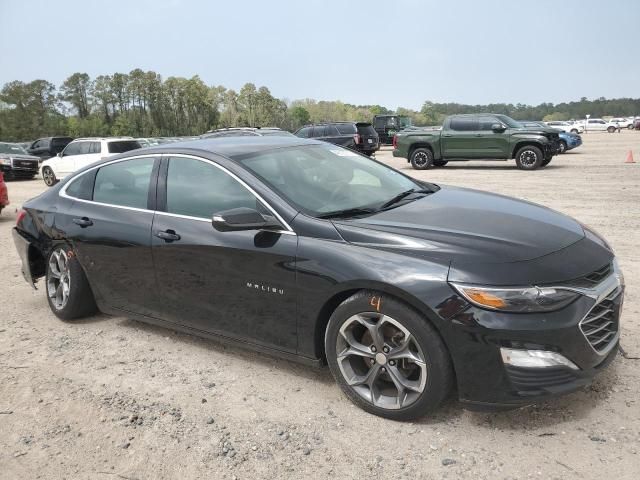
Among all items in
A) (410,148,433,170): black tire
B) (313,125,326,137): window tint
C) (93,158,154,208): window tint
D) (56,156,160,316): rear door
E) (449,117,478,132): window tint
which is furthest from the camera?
(313,125,326,137): window tint

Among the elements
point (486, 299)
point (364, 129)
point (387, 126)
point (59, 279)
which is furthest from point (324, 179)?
point (387, 126)

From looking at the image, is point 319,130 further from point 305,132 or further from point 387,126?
point 387,126

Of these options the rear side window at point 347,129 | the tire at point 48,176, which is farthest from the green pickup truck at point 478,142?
the tire at point 48,176

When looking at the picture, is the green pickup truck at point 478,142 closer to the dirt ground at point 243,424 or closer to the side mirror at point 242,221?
the dirt ground at point 243,424

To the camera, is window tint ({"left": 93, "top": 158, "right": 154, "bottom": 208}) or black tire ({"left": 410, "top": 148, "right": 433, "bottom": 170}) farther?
black tire ({"left": 410, "top": 148, "right": 433, "bottom": 170})

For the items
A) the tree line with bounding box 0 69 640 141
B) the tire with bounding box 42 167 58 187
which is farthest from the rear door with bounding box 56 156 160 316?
the tree line with bounding box 0 69 640 141

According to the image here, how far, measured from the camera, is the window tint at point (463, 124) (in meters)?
18.5

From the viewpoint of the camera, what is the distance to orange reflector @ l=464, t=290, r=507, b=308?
2.70 metres

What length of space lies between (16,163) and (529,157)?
1877cm

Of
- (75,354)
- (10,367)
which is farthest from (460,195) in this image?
(10,367)

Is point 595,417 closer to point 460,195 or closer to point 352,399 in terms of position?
point 352,399

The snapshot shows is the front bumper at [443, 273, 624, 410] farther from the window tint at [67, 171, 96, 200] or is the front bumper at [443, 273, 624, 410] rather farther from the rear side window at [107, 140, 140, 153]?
the rear side window at [107, 140, 140, 153]

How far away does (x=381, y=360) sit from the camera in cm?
307

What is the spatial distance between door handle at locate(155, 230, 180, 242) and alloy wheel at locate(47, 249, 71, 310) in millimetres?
1262
